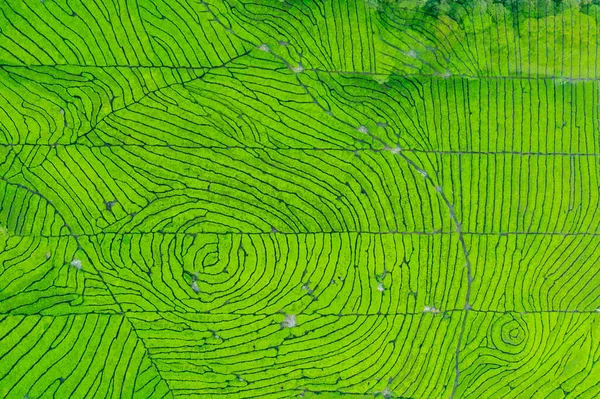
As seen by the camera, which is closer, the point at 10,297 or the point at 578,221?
the point at 10,297

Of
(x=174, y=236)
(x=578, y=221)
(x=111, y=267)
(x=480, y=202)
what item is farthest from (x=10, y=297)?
(x=578, y=221)

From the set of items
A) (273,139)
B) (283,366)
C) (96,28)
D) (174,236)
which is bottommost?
(283,366)

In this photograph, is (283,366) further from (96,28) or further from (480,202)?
(96,28)

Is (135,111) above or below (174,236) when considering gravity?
above

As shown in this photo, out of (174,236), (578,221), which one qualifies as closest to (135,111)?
(174,236)

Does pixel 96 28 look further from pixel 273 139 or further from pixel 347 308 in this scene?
pixel 347 308

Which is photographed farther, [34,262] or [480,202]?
[480,202]
